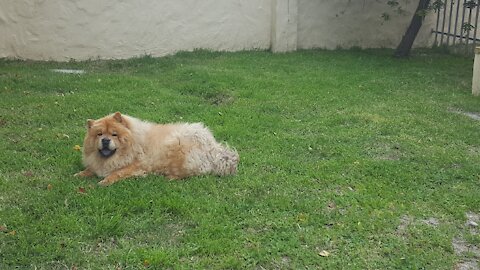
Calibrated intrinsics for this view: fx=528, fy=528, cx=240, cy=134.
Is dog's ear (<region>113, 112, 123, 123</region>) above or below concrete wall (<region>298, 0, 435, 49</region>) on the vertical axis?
below

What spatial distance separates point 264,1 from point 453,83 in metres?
5.08

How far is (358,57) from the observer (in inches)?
509

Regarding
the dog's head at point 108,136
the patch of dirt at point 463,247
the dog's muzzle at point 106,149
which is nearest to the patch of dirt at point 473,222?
the patch of dirt at point 463,247

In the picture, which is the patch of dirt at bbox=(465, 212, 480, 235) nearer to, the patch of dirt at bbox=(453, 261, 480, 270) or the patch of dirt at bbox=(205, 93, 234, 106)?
the patch of dirt at bbox=(453, 261, 480, 270)

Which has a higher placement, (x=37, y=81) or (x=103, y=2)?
(x=103, y=2)

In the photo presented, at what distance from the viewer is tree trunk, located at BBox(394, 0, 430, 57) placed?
12336 mm

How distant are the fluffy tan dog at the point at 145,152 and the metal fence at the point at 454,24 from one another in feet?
33.3

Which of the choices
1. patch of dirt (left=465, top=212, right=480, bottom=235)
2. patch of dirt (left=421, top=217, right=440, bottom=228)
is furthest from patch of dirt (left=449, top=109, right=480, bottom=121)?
patch of dirt (left=421, top=217, right=440, bottom=228)

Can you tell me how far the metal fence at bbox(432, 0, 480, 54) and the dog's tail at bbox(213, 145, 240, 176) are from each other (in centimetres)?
994

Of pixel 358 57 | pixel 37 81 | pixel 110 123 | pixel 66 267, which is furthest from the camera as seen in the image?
pixel 358 57

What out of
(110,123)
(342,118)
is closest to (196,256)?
(110,123)

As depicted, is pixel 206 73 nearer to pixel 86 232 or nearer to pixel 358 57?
pixel 358 57

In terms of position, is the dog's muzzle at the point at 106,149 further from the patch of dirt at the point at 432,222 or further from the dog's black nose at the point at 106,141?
the patch of dirt at the point at 432,222

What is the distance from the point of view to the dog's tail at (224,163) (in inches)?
219
